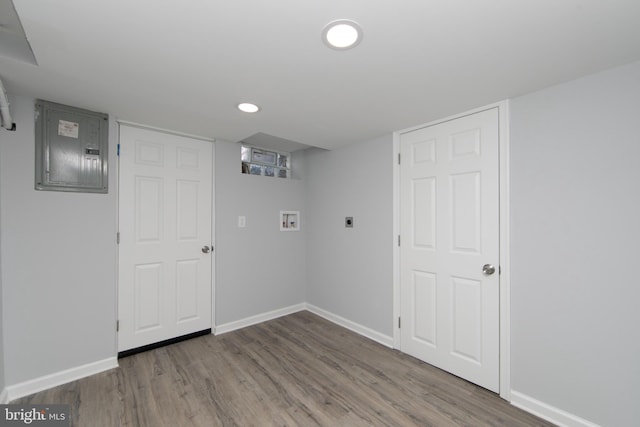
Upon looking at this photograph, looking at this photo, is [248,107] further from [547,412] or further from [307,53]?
[547,412]

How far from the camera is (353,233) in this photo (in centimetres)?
320

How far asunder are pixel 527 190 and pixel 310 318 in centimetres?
277

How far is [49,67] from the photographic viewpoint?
1611 millimetres

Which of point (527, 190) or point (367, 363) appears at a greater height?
point (527, 190)

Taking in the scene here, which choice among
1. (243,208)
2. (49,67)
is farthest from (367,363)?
(49,67)

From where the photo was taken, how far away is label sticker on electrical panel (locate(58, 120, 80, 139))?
213cm

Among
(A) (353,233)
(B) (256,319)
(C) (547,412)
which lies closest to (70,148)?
(B) (256,319)

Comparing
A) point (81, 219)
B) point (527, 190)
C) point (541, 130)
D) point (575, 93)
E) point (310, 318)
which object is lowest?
point (310, 318)

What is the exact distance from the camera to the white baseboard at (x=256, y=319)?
3.10 meters

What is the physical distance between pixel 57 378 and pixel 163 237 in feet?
4.32

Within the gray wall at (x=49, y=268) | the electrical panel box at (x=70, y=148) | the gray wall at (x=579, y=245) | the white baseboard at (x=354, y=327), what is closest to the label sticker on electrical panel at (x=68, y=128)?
the electrical panel box at (x=70, y=148)

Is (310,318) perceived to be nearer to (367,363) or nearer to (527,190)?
(367,363)

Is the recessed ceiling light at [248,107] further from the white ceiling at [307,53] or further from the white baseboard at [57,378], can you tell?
the white baseboard at [57,378]

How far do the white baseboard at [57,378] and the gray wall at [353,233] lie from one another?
2305mm
